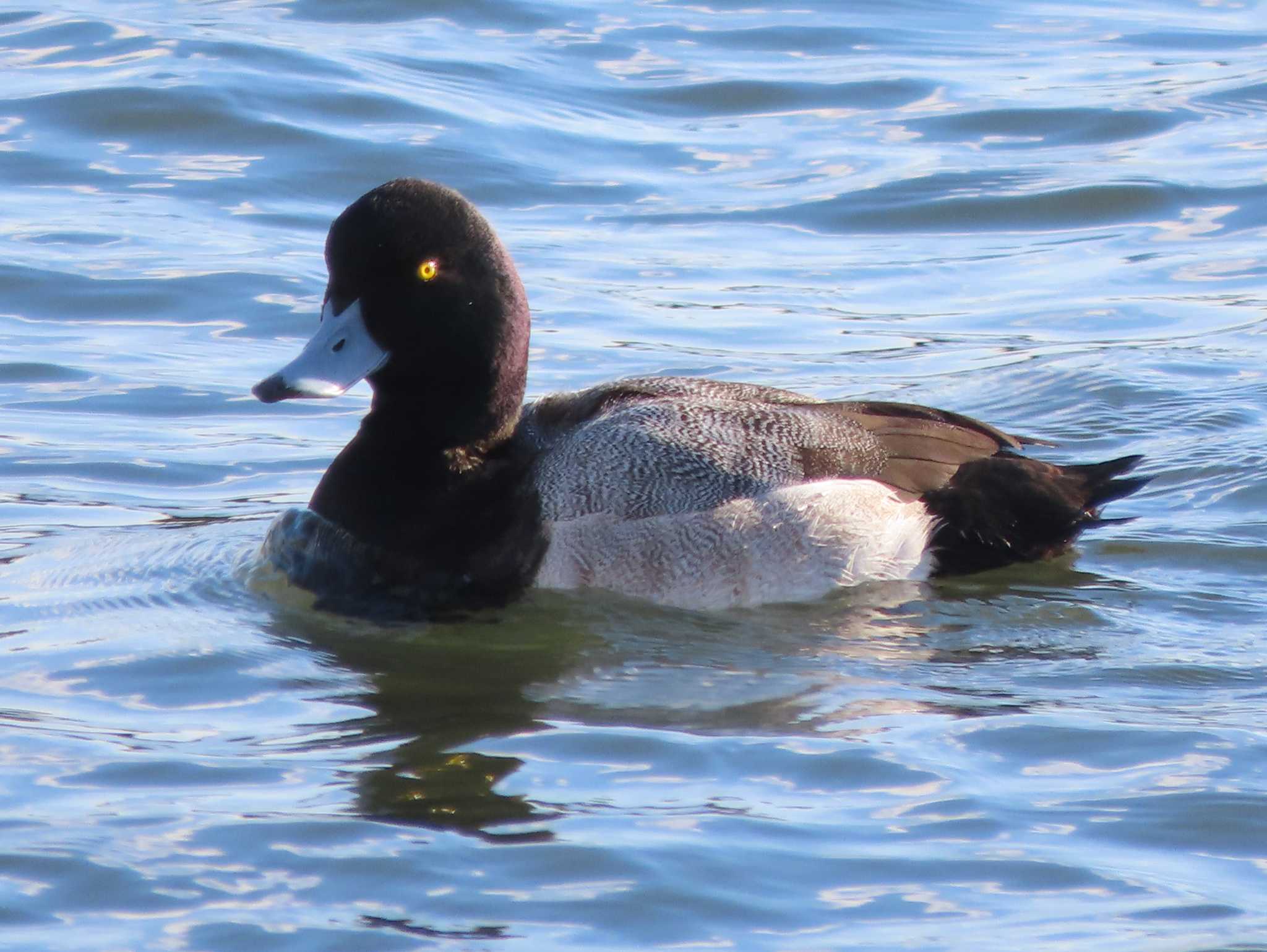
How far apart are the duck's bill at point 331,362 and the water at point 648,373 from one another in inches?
27.6

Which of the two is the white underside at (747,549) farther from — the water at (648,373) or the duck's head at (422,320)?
the duck's head at (422,320)

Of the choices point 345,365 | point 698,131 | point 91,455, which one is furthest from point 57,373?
point 698,131

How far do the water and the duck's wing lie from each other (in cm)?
37

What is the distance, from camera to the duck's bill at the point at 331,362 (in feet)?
22.1

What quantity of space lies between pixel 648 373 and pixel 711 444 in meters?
2.42

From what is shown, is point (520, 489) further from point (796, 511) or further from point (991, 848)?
point (991, 848)

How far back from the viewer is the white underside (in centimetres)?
678

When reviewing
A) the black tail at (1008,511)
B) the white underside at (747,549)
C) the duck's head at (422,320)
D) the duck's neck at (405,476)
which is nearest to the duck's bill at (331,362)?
the duck's head at (422,320)

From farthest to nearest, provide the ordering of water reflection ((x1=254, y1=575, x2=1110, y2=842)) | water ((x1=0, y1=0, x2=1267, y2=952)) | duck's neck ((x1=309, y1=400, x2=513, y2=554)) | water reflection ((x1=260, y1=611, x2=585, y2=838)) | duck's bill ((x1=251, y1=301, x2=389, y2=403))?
duck's neck ((x1=309, y1=400, x2=513, y2=554)) < duck's bill ((x1=251, y1=301, x2=389, y2=403)) < water reflection ((x1=254, y1=575, x2=1110, y2=842)) < water reflection ((x1=260, y1=611, x2=585, y2=838)) < water ((x1=0, y1=0, x2=1267, y2=952))

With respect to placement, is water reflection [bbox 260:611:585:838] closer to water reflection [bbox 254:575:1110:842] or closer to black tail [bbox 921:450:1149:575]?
water reflection [bbox 254:575:1110:842]

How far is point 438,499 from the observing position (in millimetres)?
6938

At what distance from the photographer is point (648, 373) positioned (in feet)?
30.6

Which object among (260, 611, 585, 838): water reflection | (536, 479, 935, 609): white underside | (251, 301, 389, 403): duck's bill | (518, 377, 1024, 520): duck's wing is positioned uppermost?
(251, 301, 389, 403): duck's bill

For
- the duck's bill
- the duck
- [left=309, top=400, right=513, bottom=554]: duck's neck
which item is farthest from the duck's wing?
the duck's bill
